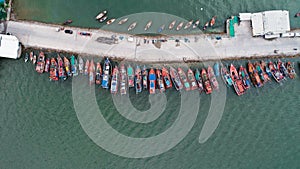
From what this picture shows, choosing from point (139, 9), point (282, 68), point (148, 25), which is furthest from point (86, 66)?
point (282, 68)

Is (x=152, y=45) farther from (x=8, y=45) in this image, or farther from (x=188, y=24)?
(x=8, y=45)

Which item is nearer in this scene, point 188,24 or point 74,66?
point 74,66

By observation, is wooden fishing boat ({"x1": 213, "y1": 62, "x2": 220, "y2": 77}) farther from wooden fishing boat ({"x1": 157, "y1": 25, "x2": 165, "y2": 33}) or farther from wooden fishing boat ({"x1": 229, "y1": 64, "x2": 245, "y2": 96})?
wooden fishing boat ({"x1": 157, "y1": 25, "x2": 165, "y2": 33})

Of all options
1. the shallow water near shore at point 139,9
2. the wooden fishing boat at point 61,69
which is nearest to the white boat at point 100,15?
the shallow water near shore at point 139,9

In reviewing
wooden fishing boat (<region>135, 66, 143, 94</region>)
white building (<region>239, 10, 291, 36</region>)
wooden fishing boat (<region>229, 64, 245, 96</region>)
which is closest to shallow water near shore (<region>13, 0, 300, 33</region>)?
white building (<region>239, 10, 291, 36</region>)

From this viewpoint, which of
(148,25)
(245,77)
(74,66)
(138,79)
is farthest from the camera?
(148,25)

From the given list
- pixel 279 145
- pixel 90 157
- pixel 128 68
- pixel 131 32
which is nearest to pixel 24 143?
pixel 90 157

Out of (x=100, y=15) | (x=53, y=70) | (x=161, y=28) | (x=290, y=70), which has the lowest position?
(x=290, y=70)
